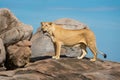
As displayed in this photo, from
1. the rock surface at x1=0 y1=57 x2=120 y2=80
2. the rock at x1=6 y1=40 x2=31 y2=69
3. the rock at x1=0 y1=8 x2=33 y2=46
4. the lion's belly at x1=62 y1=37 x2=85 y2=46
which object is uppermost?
the rock at x1=0 y1=8 x2=33 y2=46

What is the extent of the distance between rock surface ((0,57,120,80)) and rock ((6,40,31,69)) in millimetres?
488

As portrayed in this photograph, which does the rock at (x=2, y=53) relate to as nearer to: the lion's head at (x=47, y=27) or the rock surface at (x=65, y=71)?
the rock surface at (x=65, y=71)

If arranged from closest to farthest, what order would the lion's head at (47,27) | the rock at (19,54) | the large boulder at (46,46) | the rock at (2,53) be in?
1. the rock at (2,53)
2. the rock at (19,54)
3. the lion's head at (47,27)
4. the large boulder at (46,46)

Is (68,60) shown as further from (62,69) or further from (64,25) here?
(64,25)

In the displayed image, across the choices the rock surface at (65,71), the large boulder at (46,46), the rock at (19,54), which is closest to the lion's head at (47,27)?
the rock at (19,54)

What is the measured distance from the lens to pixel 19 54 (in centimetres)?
1933

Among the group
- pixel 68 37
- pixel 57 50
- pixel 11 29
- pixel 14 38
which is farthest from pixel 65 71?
pixel 11 29

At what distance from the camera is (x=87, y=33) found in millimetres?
21391

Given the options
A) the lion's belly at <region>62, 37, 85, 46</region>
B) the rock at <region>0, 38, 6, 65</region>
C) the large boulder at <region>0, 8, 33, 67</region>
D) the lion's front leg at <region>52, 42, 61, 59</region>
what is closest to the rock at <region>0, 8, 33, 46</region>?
the large boulder at <region>0, 8, 33, 67</region>

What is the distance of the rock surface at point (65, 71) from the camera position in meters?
17.2

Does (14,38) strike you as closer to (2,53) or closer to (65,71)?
(2,53)

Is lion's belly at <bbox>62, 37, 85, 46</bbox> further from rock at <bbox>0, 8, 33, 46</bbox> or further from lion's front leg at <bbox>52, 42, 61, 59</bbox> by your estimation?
rock at <bbox>0, 8, 33, 46</bbox>

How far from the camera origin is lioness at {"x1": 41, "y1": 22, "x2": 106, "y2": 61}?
805 inches

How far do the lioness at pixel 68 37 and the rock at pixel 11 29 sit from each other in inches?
36.2
